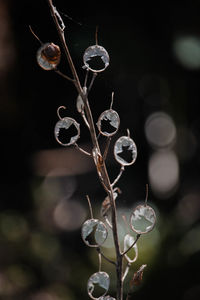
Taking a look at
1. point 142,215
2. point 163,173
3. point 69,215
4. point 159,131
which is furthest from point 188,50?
point 142,215

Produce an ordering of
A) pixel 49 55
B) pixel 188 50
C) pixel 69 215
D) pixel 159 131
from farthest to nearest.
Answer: pixel 69 215 < pixel 159 131 < pixel 188 50 < pixel 49 55

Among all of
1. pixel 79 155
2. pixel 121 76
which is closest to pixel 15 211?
pixel 79 155

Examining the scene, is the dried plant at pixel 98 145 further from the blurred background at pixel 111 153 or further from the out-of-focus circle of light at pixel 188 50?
the out-of-focus circle of light at pixel 188 50

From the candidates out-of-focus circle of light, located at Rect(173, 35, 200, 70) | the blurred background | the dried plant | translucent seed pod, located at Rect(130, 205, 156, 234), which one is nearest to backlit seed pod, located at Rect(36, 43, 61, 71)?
the dried plant

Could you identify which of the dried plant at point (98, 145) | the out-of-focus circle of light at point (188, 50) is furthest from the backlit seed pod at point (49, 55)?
the out-of-focus circle of light at point (188, 50)

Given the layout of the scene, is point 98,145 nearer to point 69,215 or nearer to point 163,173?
point 163,173
